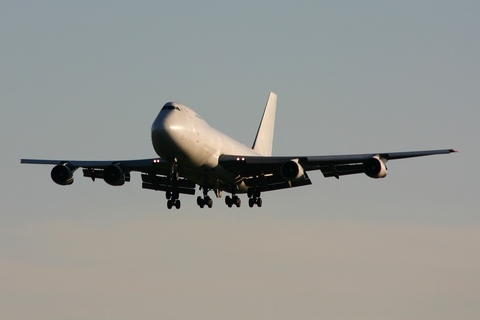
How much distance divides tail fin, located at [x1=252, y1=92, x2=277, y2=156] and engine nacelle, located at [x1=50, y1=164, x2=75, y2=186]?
17.9 metres

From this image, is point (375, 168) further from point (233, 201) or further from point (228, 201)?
point (228, 201)

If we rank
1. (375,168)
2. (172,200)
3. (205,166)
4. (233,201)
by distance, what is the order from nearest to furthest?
(375,168) → (205,166) → (172,200) → (233,201)

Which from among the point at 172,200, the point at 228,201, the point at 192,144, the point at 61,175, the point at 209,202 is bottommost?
the point at 209,202

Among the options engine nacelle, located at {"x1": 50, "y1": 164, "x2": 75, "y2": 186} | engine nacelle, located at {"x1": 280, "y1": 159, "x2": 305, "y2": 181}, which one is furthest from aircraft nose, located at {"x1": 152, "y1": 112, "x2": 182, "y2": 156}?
engine nacelle, located at {"x1": 50, "y1": 164, "x2": 75, "y2": 186}

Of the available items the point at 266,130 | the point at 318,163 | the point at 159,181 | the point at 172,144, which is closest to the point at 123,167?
the point at 159,181

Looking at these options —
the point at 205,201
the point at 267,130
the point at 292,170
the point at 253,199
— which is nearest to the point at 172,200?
the point at 205,201

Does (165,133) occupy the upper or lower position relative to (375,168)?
upper

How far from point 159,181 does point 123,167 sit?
3.83 m

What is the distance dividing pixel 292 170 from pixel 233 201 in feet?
26.8

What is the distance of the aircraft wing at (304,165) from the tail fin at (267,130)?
1304cm

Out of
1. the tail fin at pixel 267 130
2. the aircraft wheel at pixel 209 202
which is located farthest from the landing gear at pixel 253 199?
the tail fin at pixel 267 130

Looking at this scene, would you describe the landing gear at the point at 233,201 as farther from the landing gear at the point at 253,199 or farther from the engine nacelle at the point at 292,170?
the engine nacelle at the point at 292,170

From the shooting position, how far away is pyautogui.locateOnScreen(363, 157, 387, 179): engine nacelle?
6053 cm

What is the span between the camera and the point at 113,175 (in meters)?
64.1
